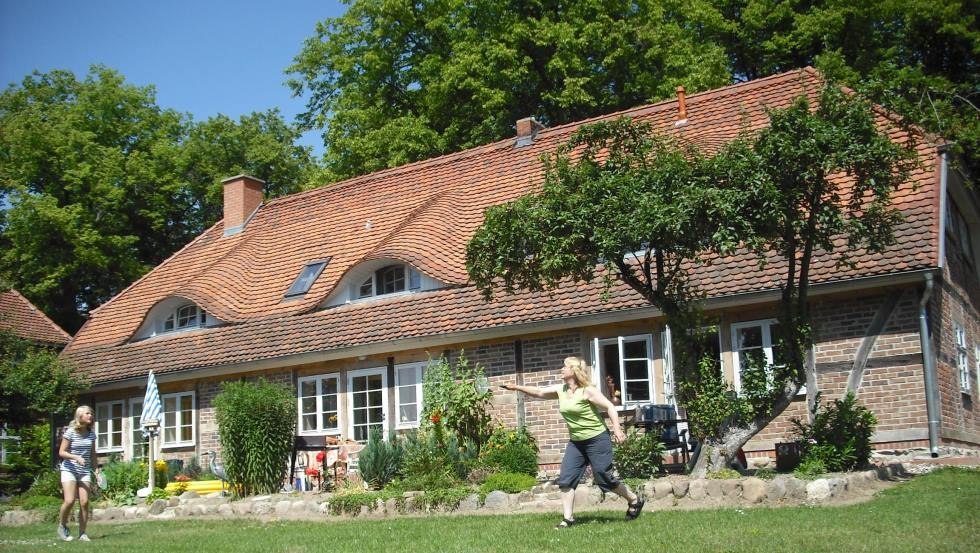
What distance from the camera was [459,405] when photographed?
18156 mm

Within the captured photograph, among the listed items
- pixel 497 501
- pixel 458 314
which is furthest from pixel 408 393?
pixel 497 501

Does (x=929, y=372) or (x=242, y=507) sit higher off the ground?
(x=929, y=372)

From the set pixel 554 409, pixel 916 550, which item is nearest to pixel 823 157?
pixel 916 550

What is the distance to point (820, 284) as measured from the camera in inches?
615

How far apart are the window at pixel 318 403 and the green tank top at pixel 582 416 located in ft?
37.3

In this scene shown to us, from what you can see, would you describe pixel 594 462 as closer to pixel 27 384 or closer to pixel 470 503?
pixel 470 503

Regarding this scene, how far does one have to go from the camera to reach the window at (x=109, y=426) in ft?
82.1

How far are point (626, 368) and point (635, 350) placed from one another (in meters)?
0.36

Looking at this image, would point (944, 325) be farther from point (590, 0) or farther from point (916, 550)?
point (590, 0)

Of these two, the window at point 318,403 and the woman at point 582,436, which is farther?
the window at point 318,403

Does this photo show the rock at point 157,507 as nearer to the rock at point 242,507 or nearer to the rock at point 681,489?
the rock at point 242,507

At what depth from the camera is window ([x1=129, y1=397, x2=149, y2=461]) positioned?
80.6 ft

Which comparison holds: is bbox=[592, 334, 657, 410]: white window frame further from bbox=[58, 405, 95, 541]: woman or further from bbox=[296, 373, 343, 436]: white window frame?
bbox=[58, 405, 95, 541]: woman

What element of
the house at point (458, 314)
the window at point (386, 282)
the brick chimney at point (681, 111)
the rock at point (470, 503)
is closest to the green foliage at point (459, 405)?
the house at point (458, 314)
